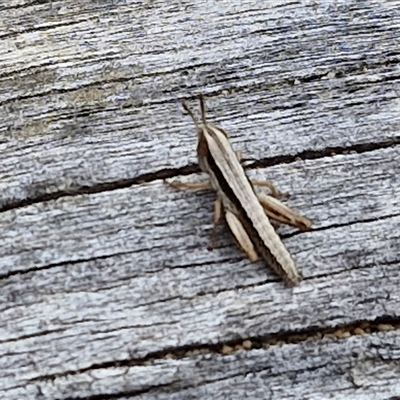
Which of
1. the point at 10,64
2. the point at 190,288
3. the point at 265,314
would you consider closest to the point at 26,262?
the point at 190,288

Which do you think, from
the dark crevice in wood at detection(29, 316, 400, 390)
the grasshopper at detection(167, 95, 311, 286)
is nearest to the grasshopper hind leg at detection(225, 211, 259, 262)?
the grasshopper at detection(167, 95, 311, 286)

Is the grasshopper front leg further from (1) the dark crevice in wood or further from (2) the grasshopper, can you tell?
(1) the dark crevice in wood

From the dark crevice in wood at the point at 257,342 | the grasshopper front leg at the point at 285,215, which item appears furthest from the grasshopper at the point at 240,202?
the dark crevice in wood at the point at 257,342

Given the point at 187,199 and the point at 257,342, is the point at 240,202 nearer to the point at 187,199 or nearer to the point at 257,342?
the point at 187,199

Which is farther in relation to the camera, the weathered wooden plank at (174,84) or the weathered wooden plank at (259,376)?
the weathered wooden plank at (174,84)

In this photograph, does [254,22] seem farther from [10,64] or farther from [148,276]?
[148,276]

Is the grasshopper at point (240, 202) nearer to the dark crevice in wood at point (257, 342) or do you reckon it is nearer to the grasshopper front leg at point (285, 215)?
the grasshopper front leg at point (285, 215)

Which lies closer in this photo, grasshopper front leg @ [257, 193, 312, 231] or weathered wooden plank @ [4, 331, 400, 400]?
weathered wooden plank @ [4, 331, 400, 400]

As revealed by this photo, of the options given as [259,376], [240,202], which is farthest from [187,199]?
[259,376]
